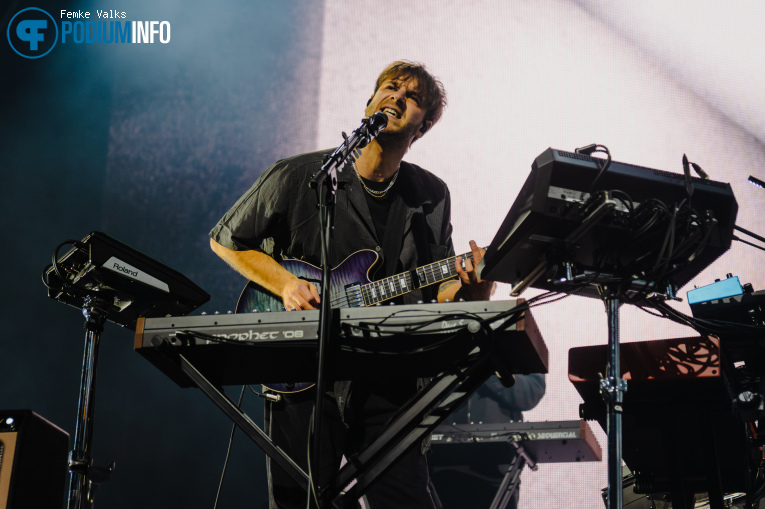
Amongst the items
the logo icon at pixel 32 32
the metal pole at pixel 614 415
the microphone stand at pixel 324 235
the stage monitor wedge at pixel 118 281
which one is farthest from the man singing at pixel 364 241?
the logo icon at pixel 32 32

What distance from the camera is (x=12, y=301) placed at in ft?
14.4

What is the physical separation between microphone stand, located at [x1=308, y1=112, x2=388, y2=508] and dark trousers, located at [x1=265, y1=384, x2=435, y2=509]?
362mm

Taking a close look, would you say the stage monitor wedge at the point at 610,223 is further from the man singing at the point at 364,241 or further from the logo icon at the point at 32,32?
the logo icon at the point at 32,32

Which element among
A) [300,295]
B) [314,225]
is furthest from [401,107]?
[300,295]

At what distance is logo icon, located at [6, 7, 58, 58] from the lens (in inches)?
192

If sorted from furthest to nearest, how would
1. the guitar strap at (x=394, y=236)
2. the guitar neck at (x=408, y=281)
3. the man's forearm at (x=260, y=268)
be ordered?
the guitar strap at (x=394, y=236)
the guitar neck at (x=408, y=281)
the man's forearm at (x=260, y=268)

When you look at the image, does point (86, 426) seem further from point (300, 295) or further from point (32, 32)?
point (32, 32)

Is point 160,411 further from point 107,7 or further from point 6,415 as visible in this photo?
point 107,7

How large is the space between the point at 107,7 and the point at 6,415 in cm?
361

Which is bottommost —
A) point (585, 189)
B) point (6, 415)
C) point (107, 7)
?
point (6, 415)

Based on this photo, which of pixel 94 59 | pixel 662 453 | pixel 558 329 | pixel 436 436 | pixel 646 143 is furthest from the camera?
pixel 94 59

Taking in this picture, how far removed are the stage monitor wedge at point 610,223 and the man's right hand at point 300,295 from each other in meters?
0.60

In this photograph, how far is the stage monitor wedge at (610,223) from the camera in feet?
5.39

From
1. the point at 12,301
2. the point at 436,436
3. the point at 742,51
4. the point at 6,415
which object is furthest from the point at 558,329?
the point at 12,301
